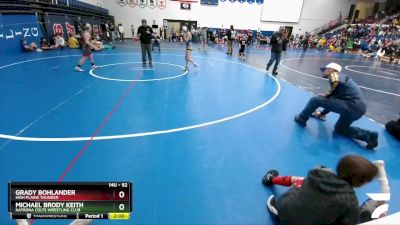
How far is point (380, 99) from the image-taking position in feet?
26.2

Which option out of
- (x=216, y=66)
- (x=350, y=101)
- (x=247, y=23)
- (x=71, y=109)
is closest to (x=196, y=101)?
(x=71, y=109)

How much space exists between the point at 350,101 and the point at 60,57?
1271 cm

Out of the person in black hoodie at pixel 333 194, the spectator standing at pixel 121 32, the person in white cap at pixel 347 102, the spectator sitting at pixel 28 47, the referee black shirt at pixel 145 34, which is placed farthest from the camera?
the spectator standing at pixel 121 32

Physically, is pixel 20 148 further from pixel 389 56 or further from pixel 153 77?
pixel 389 56

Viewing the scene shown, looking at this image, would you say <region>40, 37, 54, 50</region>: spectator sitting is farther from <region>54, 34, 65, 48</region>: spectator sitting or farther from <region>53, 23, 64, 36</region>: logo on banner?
<region>53, 23, 64, 36</region>: logo on banner

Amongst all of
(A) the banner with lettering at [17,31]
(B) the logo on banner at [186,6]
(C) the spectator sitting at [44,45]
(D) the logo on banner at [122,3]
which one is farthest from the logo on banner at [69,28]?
(B) the logo on banner at [186,6]

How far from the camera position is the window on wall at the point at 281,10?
101ft

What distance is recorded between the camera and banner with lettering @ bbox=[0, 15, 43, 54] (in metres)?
12.0

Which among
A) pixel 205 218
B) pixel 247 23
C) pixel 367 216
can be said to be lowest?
pixel 205 218

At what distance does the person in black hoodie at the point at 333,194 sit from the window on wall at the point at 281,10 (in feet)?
105

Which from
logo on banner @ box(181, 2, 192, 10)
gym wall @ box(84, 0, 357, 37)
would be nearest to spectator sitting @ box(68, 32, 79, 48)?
gym wall @ box(84, 0, 357, 37)
